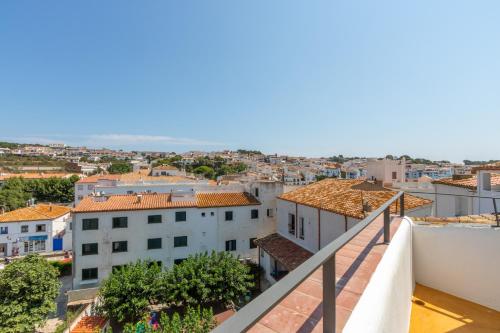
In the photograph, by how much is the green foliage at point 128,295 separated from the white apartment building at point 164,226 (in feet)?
15.0

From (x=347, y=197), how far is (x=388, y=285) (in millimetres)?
11863

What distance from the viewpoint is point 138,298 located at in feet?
46.5

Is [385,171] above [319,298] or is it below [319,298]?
above

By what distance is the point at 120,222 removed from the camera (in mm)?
19266

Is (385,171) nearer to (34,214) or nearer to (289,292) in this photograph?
(289,292)

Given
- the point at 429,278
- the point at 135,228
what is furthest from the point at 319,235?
the point at 135,228

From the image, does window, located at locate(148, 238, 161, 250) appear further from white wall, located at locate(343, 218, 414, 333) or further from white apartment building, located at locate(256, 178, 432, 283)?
white wall, located at locate(343, 218, 414, 333)

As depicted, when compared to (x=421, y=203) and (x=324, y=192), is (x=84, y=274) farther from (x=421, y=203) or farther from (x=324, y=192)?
(x=421, y=203)

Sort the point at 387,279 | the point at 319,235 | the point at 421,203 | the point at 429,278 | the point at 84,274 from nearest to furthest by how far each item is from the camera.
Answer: the point at 387,279 → the point at 429,278 → the point at 421,203 → the point at 319,235 → the point at 84,274

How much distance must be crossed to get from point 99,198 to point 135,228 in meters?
3.97

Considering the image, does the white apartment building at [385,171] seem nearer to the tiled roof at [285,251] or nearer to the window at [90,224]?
the tiled roof at [285,251]

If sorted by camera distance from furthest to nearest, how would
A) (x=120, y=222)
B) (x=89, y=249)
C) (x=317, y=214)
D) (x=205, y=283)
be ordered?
(x=120, y=222) → (x=89, y=249) → (x=205, y=283) → (x=317, y=214)

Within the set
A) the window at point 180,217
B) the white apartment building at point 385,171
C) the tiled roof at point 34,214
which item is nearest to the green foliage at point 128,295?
the window at point 180,217

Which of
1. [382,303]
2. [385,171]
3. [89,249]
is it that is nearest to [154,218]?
[89,249]
